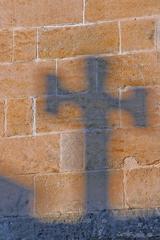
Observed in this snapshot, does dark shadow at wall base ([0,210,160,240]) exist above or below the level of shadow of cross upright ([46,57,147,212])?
below

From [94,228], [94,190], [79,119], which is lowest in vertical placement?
[94,228]

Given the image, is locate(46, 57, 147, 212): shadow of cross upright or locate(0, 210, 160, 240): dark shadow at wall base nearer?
locate(0, 210, 160, 240): dark shadow at wall base

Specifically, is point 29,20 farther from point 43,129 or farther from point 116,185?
point 116,185

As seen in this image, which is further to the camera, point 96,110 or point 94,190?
point 96,110

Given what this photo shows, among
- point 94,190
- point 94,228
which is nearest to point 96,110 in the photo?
point 94,190

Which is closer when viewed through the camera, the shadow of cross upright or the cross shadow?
the cross shadow

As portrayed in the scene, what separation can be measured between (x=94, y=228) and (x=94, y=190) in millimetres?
188

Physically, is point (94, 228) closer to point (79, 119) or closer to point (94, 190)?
point (94, 190)

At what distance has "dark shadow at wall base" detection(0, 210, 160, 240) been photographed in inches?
128

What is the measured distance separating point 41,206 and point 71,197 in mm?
155

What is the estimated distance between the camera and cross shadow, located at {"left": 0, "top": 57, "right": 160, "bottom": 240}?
3.29 metres

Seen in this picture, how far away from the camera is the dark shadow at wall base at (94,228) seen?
10.7 ft

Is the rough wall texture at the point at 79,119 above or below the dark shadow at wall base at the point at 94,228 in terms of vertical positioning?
above

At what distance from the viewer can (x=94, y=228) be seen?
3314mm
